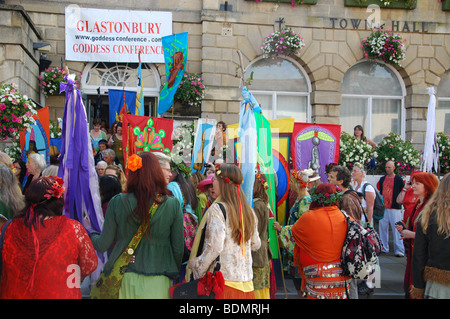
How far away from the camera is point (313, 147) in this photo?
25.0ft

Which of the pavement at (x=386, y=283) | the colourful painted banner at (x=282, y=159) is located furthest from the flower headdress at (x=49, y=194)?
the colourful painted banner at (x=282, y=159)

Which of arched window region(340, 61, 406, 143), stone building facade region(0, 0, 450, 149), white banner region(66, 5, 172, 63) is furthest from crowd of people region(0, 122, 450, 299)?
arched window region(340, 61, 406, 143)

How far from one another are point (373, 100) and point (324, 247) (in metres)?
10.8

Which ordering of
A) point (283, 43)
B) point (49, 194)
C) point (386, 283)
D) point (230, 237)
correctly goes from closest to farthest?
point (49, 194) < point (230, 237) < point (386, 283) < point (283, 43)

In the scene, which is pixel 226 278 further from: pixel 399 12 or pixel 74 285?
pixel 399 12

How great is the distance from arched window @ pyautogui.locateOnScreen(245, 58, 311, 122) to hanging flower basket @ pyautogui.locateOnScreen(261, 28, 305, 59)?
0.59 m

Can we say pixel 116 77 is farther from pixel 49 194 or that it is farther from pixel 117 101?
pixel 49 194

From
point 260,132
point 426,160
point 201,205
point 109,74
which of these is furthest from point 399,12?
point 201,205

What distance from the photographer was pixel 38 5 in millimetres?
11508

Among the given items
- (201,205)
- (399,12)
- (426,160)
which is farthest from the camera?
(399,12)

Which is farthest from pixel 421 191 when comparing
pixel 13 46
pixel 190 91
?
pixel 13 46
